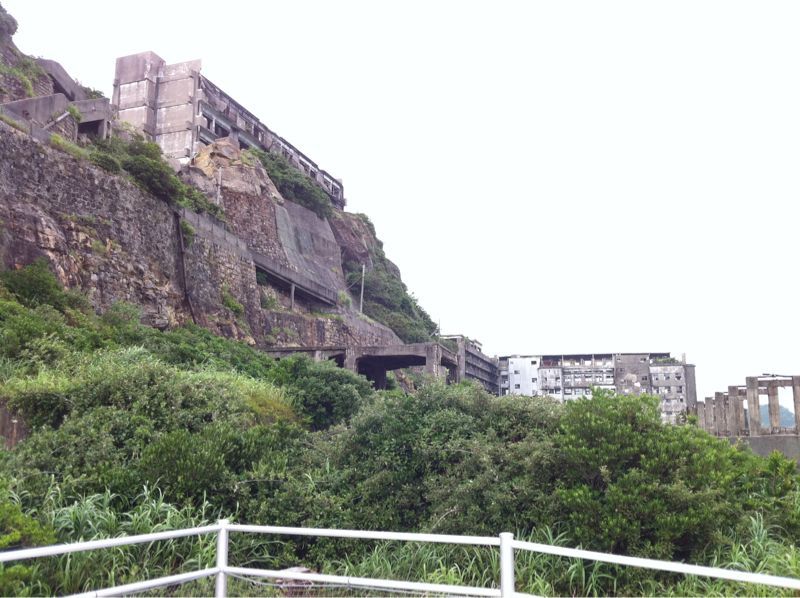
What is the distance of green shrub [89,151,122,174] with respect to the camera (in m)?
19.7

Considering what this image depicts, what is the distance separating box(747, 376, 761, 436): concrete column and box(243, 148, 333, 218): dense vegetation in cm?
3416

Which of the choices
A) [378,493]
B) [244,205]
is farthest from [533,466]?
[244,205]

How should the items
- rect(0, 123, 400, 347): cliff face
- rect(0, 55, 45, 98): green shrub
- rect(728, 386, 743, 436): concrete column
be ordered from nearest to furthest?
rect(728, 386, 743, 436): concrete column → rect(0, 123, 400, 347): cliff face → rect(0, 55, 45, 98): green shrub

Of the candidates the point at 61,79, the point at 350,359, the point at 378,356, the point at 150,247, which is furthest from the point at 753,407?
the point at 61,79

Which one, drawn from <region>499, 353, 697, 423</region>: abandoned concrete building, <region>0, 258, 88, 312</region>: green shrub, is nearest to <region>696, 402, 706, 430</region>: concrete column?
<region>0, 258, 88, 312</region>: green shrub

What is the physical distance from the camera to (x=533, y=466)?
6.80 meters

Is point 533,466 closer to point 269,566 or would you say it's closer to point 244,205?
point 269,566

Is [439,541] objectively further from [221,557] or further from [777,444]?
[777,444]

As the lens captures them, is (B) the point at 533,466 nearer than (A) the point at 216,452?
Yes

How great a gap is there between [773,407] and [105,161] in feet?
62.2

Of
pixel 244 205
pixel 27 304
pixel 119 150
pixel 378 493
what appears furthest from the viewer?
pixel 244 205

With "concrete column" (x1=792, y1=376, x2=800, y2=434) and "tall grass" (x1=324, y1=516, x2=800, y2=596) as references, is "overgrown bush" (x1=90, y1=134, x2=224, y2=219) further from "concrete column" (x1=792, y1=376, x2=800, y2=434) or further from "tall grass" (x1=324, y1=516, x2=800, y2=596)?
"concrete column" (x1=792, y1=376, x2=800, y2=434)

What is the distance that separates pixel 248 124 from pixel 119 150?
27483 millimetres

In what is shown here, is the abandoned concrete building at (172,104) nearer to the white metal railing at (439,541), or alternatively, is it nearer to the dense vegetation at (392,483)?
the dense vegetation at (392,483)
